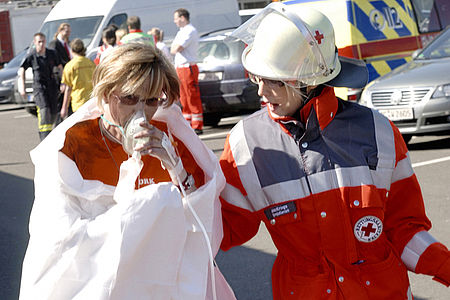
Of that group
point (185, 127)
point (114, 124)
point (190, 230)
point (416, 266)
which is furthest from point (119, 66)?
point (416, 266)

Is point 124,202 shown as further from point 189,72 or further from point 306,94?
point 189,72

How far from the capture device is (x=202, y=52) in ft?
44.3

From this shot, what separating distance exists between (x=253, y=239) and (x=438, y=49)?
210 inches

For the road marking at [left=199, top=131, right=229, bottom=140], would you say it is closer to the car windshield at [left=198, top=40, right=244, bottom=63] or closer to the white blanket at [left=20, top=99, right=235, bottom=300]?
the car windshield at [left=198, top=40, right=244, bottom=63]

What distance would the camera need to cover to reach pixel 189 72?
12.6 m

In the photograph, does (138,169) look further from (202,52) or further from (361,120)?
(202,52)

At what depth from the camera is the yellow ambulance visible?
1095 centimetres

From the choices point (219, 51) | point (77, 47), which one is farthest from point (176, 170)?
point (219, 51)

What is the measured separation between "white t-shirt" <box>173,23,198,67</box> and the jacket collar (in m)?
9.97

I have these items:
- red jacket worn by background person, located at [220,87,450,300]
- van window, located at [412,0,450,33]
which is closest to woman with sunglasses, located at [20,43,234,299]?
red jacket worn by background person, located at [220,87,450,300]

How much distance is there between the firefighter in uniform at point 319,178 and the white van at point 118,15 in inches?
556

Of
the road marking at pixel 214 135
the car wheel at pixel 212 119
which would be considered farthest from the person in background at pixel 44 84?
the car wheel at pixel 212 119

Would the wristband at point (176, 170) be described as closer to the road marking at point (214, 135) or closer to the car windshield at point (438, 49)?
the car windshield at point (438, 49)

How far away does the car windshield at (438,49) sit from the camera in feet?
34.7
